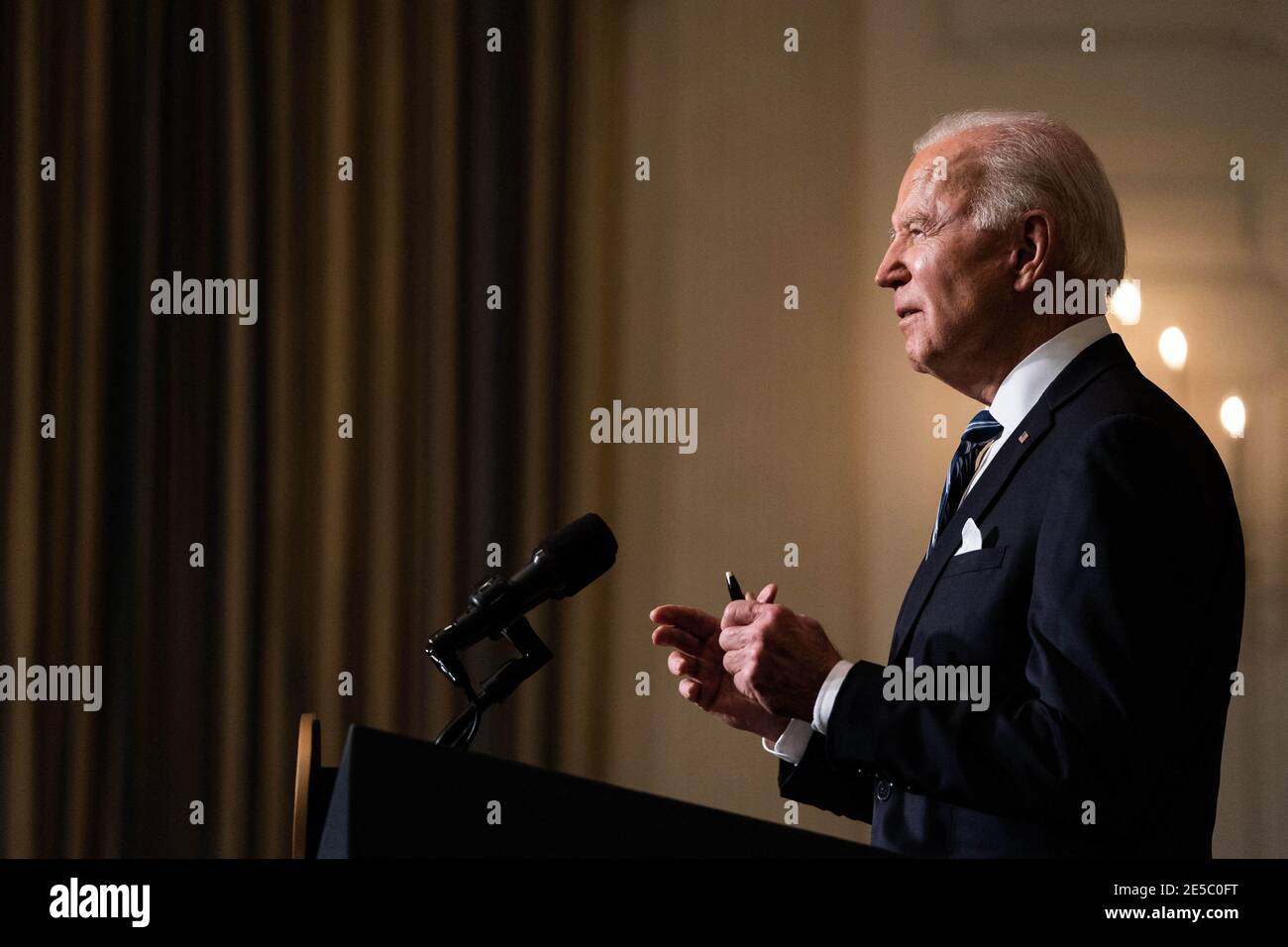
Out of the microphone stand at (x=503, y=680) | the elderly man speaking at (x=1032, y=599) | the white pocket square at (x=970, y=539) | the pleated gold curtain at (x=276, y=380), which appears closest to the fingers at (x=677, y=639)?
the elderly man speaking at (x=1032, y=599)

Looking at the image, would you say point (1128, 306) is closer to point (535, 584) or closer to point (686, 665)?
point (686, 665)

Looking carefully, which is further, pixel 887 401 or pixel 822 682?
pixel 887 401

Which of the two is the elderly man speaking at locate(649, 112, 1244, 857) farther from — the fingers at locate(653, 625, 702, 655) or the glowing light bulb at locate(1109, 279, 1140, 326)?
the glowing light bulb at locate(1109, 279, 1140, 326)

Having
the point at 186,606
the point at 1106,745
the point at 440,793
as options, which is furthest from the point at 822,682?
the point at 186,606

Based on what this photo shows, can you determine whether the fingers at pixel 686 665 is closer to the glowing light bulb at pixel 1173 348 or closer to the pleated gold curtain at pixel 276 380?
Answer: the pleated gold curtain at pixel 276 380

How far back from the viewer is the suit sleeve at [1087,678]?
1177 millimetres

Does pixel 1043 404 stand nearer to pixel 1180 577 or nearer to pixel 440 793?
pixel 1180 577

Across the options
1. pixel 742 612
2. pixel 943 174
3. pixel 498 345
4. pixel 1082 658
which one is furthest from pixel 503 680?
pixel 498 345

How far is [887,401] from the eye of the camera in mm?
3158

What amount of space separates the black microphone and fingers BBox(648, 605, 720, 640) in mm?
199

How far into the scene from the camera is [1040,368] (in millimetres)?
1494

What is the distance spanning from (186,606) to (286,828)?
22.3 inches

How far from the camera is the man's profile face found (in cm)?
154

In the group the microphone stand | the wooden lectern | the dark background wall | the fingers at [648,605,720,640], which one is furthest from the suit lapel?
the dark background wall
